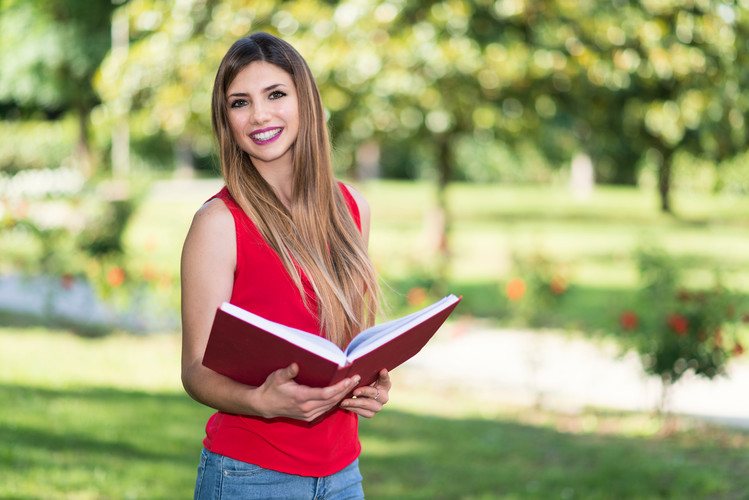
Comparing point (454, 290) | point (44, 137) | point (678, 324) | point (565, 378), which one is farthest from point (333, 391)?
point (44, 137)

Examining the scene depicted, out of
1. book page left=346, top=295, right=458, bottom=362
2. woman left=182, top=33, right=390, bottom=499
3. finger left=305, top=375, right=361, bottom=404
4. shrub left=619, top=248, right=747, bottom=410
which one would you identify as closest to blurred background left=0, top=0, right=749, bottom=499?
shrub left=619, top=248, right=747, bottom=410

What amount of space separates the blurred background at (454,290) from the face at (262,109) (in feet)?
1.56

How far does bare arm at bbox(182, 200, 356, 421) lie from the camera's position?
70.8 inches

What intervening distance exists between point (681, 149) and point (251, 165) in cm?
1195

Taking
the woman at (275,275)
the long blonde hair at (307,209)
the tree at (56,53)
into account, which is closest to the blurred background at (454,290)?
the long blonde hair at (307,209)

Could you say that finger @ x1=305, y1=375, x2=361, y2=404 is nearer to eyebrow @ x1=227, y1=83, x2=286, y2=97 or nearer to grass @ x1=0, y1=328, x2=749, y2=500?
eyebrow @ x1=227, y1=83, x2=286, y2=97

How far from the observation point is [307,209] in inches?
83.7

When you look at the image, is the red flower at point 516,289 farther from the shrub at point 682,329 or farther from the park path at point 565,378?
the shrub at point 682,329

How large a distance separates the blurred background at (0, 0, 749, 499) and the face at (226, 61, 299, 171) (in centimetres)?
48

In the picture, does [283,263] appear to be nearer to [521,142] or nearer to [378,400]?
[378,400]

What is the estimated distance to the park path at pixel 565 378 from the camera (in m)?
6.64

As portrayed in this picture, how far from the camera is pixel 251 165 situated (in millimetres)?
2137

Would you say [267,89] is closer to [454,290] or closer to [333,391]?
[333,391]

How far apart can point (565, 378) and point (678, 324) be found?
2031 mm
